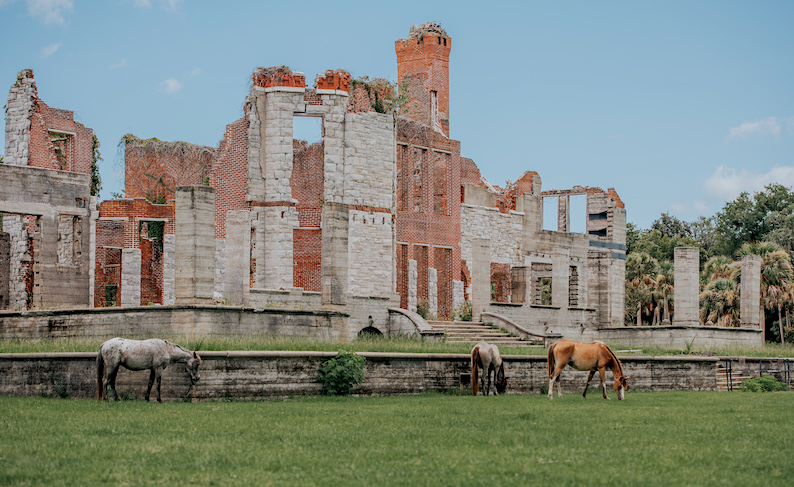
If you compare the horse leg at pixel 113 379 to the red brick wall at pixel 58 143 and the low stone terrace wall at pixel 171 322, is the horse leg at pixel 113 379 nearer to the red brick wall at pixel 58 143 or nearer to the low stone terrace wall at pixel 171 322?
the low stone terrace wall at pixel 171 322

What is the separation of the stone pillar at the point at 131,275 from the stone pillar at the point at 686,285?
22048 mm

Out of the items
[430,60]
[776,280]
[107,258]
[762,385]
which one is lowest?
[762,385]

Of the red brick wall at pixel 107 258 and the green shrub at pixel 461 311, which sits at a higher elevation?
the red brick wall at pixel 107 258

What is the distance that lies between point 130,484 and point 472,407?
822 cm

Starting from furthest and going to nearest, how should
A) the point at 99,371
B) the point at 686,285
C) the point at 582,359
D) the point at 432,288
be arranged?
the point at 432,288
the point at 686,285
the point at 582,359
the point at 99,371

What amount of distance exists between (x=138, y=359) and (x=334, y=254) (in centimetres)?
1081

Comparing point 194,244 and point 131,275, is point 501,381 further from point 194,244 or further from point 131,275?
point 131,275

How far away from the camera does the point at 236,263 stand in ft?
99.9

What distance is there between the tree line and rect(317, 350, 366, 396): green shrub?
29073 millimetres

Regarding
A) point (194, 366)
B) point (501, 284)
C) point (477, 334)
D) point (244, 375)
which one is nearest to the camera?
point (194, 366)

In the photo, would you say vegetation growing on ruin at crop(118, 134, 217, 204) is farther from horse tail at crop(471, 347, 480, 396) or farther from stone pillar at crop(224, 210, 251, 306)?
horse tail at crop(471, 347, 480, 396)

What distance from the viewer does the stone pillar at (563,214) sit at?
56062 mm

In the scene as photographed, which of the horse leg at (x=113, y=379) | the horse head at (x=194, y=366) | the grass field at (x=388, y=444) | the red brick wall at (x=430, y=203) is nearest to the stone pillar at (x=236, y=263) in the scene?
the red brick wall at (x=430, y=203)

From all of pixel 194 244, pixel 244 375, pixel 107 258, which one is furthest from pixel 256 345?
pixel 107 258
